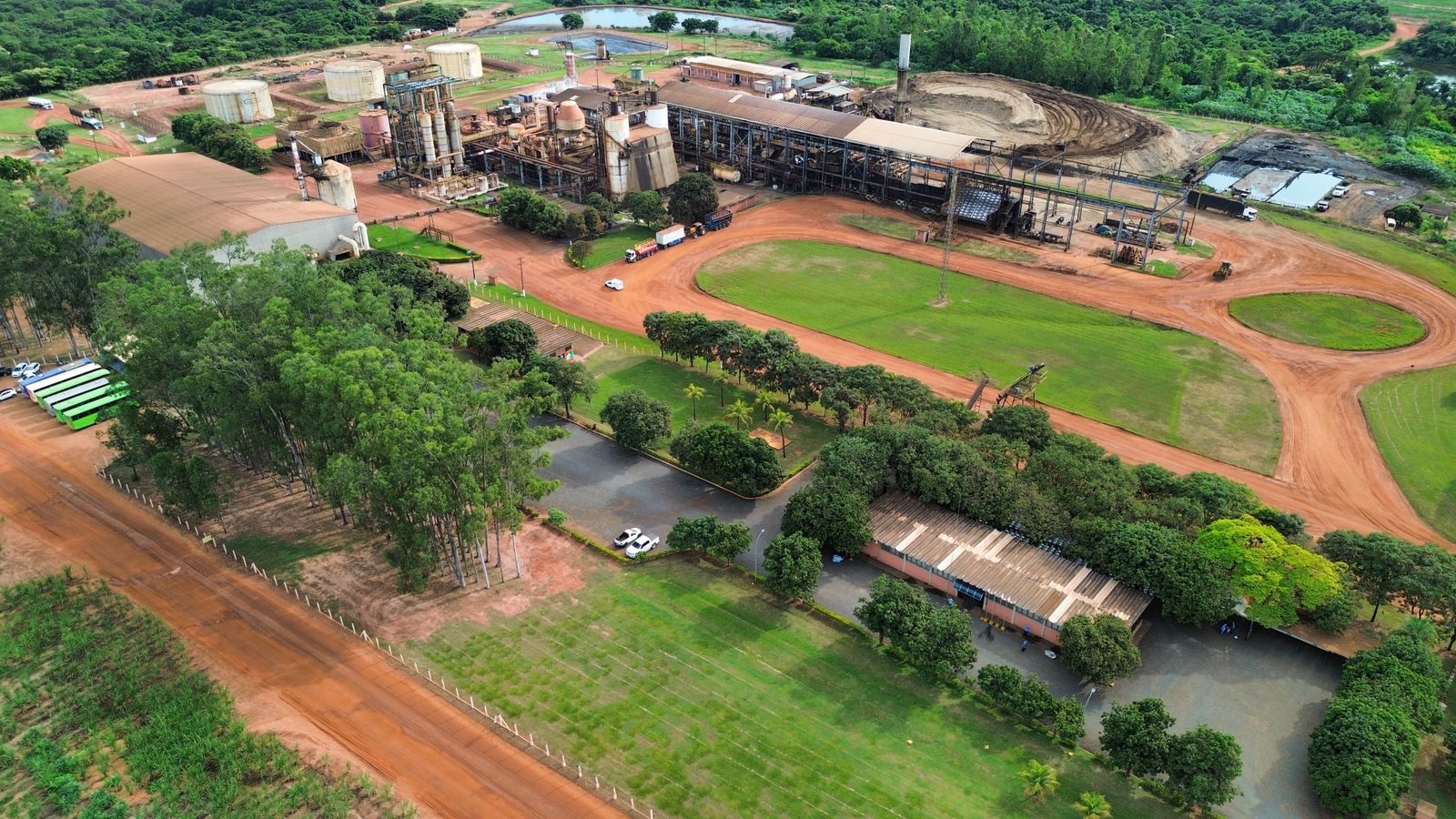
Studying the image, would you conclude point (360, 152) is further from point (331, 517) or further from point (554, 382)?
point (331, 517)

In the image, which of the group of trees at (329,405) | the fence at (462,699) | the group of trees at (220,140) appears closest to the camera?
the fence at (462,699)

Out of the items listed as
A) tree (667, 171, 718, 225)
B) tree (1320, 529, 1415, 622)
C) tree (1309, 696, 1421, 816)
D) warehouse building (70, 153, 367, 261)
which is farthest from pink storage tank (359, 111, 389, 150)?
tree (1309, 696, 1421, 816)

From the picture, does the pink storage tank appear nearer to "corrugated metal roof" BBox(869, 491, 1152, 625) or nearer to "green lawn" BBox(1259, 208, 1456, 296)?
"corrugated metal roof" BBox(869, 491, 1152, 625)

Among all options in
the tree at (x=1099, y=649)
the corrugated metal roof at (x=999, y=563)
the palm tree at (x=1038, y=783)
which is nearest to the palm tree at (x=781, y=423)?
the corrugated metal roof at (x=999, y=563)

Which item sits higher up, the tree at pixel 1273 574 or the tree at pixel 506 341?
the tree at pixel 506 341

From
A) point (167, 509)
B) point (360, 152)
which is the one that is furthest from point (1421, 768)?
point (360, 152)

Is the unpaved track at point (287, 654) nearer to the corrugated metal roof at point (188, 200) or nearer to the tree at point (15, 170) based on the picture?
the corrugated metal roof at point (188, 200)
